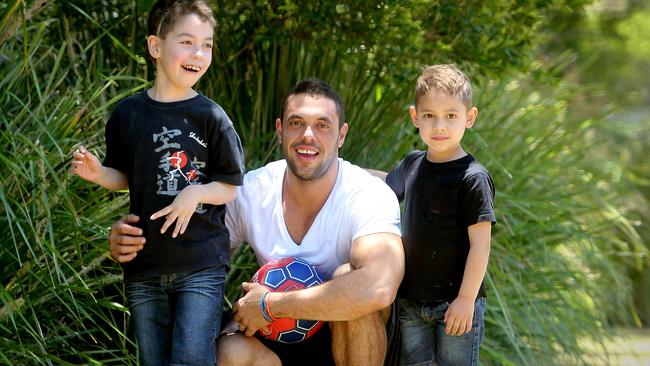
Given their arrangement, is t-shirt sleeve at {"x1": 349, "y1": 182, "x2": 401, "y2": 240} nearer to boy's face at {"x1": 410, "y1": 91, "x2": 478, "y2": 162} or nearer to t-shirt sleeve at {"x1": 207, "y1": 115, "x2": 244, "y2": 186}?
boy's face at {"x1": 410, "y1": 91, "x2": 478, "y2": 162}

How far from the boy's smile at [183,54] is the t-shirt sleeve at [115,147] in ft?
0.59

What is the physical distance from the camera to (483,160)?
5.62 m

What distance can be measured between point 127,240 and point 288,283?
Answer: 2.01 feet

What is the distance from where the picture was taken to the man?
11.5 ft

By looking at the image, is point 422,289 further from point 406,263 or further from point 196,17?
point 196,17

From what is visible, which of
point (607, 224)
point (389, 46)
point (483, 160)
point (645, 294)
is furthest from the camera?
point (645, 294)

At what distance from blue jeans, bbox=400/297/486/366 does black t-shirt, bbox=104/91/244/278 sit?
715 millimetres

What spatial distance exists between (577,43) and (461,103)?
7.45 metres

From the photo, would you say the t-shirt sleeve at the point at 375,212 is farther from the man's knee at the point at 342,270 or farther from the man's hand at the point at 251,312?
the man's hand at the point at 251,312

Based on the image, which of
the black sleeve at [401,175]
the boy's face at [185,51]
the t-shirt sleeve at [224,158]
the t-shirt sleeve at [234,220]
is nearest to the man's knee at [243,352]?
the t-shirt sleeve at [234,220]

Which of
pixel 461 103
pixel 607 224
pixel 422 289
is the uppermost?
pixel 461 103

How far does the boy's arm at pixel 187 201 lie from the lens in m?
3.23

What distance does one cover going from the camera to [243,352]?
3551 millimetres

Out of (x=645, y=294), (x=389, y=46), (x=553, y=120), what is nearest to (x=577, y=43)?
(x=645, y=294)
